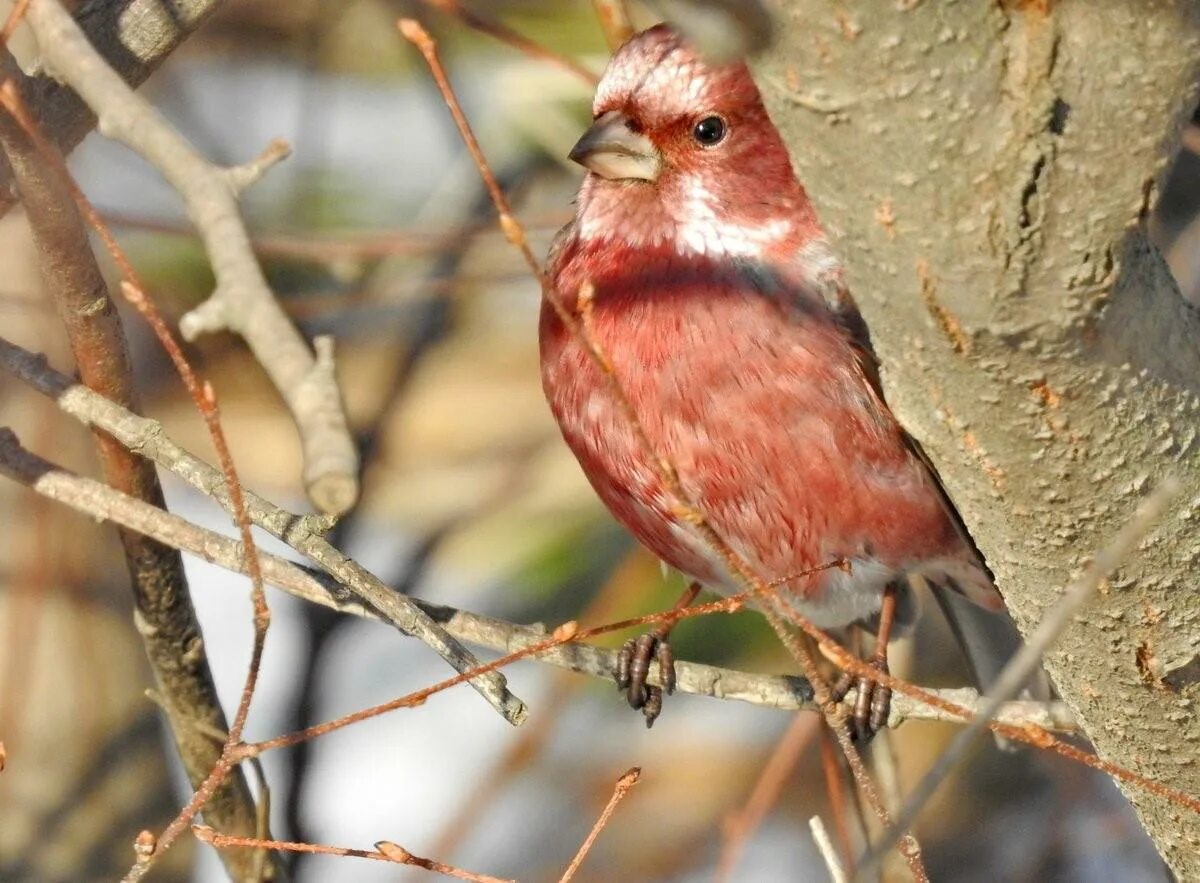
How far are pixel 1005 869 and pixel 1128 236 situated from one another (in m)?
4.10

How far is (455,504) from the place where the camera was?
555 cm

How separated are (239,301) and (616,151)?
5.44ft

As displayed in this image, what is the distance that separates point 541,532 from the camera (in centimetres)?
543

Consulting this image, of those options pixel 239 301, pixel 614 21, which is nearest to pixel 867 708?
pixel 614 21

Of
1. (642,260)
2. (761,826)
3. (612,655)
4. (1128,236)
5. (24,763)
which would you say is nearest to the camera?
(1128,236)

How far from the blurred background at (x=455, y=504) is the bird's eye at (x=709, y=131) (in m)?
1.27

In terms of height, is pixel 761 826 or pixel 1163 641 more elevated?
pixel 761 826

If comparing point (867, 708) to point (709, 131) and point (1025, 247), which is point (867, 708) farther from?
point (1025, 247)

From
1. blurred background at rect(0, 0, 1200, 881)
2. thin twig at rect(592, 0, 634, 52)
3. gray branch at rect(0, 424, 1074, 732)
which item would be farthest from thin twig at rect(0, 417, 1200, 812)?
blurred background at rect(0, 0, 1200, 881)

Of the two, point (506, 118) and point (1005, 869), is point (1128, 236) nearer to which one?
point (506, 118)

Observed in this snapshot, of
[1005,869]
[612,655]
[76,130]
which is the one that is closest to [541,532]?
[1005,869]

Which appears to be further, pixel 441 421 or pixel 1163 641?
pixel 441 421

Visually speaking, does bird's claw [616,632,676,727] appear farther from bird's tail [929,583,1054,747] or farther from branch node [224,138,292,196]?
branch node [224,138,292,196]

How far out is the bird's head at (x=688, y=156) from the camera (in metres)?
3.28
